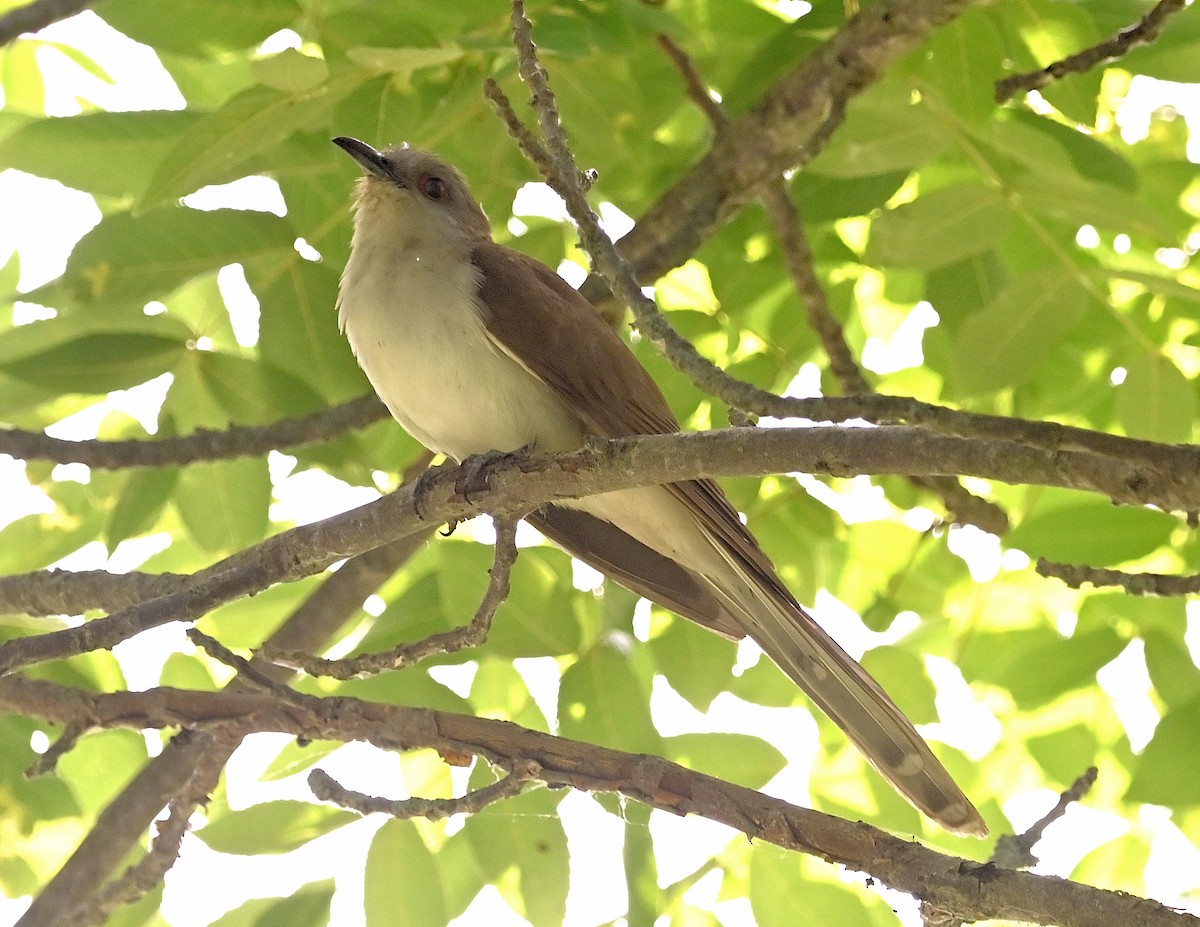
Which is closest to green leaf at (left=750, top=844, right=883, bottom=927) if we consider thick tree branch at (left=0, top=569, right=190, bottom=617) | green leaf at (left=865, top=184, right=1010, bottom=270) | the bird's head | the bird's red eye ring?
green leaf at (left=865, top=184, right=1010, bottom=270)

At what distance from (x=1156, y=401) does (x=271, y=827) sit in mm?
2985

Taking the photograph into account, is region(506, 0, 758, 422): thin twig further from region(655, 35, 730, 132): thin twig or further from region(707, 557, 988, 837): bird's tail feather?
region(655, 35, 730, 132): thin twig

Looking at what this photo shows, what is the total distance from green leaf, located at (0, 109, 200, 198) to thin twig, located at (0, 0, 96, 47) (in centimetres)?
110

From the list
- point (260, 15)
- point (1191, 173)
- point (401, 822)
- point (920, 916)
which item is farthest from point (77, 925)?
point (1191, 173)

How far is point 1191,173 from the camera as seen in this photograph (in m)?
4.51

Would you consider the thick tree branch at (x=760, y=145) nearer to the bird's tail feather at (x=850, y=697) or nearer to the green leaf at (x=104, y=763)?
the bird's tail feather at (x=850, y=697)

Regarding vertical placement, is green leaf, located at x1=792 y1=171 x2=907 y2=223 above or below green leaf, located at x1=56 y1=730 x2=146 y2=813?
above

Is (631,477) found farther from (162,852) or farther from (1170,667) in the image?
(1170,667)

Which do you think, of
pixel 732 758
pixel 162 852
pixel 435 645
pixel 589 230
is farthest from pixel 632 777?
pixel 162 852

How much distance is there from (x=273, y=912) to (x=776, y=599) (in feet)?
5.85

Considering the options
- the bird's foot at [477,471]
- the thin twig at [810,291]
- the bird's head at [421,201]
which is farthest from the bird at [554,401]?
the thin twig at [810,291]

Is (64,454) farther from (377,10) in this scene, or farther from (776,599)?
(776,599)

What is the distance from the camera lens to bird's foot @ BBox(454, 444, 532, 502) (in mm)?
3480

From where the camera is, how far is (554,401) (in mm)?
4367
